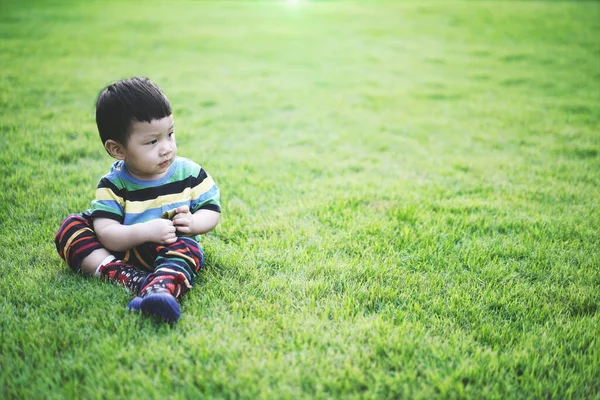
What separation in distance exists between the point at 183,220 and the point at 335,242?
3.69 ft

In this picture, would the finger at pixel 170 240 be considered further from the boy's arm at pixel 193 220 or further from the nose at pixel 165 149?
the nose at pixel 165 149

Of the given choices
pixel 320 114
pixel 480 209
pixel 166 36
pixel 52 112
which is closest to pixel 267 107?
pixel 320 114

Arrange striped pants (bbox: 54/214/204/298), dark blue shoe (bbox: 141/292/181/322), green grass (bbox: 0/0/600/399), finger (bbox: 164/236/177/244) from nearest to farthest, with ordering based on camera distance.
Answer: green grass (bbox: 0/0/600/399)
dark blue shoe (bbox: 141/292/181/322)
striped pants (bbox: 54/214/204/298)
finger (bbox: 164/236/177/244)

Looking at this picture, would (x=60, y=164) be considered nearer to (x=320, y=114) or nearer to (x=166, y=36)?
(x=320, y=114)

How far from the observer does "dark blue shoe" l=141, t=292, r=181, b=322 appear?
205 centimetres

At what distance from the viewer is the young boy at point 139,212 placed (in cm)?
235

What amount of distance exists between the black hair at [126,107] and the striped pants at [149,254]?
61cm

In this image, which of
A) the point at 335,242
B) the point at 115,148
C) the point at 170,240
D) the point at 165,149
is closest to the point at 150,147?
the point at 165,149

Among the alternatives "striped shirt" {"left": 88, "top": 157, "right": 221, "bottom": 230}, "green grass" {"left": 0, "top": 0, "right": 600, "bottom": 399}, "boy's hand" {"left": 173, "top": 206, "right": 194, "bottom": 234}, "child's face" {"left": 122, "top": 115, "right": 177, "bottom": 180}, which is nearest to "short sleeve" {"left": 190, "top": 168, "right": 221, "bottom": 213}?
"striped shirt" {"left": 88, "top": 157, "right": 221, "bottom": 230}

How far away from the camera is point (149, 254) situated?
2.53 metres

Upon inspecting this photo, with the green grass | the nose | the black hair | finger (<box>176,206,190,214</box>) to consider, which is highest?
the black hair

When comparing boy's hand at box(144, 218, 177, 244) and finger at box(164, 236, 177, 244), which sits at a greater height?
boy's hand at box(144, 218, 177, 244)

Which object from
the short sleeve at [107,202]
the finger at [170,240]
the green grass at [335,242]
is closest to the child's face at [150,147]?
the short sleeve at [107,202]

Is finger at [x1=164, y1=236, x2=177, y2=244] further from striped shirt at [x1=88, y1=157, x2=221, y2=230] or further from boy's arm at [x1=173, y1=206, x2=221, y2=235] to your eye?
striped shirt at [x1=88, y1=157, x2=221, y2=230]
